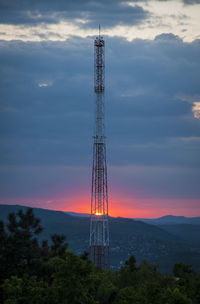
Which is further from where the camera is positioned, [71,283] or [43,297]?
[43,297]

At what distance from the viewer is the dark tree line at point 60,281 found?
37.2 metres

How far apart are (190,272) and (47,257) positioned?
35.3 m

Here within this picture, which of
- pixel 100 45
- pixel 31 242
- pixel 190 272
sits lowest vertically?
pixel 190 272

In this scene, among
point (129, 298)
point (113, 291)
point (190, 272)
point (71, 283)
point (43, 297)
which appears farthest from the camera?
point (190, 272)

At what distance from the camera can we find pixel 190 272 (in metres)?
81.2

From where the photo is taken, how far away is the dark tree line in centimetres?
3725

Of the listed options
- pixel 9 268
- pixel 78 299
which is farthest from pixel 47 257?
pixel 78 299

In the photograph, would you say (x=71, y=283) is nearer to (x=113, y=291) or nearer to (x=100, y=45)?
(x=113, y=291)

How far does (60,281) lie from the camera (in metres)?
37.3

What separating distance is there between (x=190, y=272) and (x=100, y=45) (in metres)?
44.5

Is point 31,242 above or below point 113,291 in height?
above

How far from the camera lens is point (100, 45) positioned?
6675cm

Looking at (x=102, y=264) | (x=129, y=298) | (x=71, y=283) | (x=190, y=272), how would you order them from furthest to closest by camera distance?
(x=190, y=272) → (x=102, y=264) → (x=129, y=298) → (x=71, y=283)

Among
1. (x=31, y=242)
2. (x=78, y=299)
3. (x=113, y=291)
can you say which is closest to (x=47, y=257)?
(x=31, y=242)
